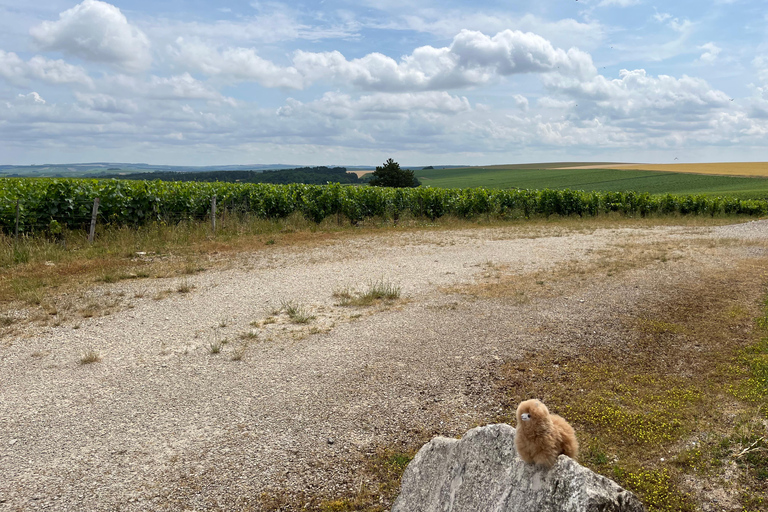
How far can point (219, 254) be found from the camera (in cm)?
1476

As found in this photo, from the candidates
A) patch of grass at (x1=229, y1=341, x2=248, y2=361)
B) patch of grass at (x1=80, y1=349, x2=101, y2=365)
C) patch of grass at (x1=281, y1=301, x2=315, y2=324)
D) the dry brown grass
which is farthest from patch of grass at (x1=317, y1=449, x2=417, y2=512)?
the dry brown grass

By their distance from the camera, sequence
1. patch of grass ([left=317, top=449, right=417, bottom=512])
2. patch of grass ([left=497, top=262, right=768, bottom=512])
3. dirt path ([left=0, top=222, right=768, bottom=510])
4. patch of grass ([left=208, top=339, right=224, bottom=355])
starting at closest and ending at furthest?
patch of grass ([left=317, top=449, right=417, bottom=512]), patch of grass ([left=497, top=262, right=768, bottom=512]), dirt path ([left=0, top=222, right=768, bottom=510]), patch of grass ([left=208, top=339, right=224, bottom=355])

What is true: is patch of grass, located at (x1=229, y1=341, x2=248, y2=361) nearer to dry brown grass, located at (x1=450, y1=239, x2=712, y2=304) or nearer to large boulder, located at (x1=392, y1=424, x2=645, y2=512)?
large boulder, located at (x1=392, y1=424, x2=645, y2=512)

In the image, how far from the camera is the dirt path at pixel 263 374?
432cm

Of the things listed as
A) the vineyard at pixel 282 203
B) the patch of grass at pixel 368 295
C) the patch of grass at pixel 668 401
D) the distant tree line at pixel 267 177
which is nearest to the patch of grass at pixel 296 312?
the patch of grass at pixel 368 295

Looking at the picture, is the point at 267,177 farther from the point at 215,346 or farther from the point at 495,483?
the point at 495,483

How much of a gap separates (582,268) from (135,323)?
10593 mm

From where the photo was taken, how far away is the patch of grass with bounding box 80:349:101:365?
6844 millimetres

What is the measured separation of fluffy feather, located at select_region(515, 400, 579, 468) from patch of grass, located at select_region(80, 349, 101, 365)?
21.5 ft

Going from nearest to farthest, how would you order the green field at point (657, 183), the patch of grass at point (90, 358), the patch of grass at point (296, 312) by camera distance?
the patch of grass at point (90, 358), the patch of grass at point (296, 312), the green field at point (657, 183)

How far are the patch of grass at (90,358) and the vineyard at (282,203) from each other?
9.38 metres

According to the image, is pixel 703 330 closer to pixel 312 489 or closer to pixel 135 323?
pixel 312 489

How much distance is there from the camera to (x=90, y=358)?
6.87m

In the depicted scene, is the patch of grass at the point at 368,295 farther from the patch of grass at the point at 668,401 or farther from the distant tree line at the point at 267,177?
the distant tree line at the point at 267,177
